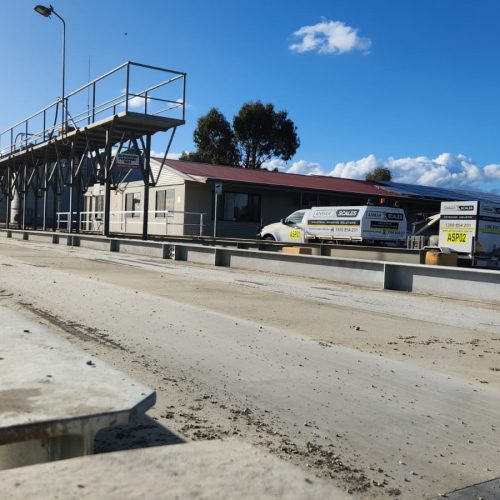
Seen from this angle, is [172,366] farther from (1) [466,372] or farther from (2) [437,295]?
(2) [437,295]

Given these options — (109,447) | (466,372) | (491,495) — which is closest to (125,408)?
(109,447)

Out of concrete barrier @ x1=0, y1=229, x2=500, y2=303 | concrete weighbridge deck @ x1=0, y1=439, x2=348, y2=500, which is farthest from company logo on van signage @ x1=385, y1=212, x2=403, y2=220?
concrete weighbridge deck @ x1=0, y1=439, x2=348, y2=500

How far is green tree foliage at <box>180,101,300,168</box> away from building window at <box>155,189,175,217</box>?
2956cm

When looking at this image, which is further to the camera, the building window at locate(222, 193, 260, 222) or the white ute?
the building window at locate(222, 193, 260, 222)

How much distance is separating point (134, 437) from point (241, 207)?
31.2 m

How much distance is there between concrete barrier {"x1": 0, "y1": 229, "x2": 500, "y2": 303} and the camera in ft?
37.5

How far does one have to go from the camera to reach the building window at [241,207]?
34.4 m

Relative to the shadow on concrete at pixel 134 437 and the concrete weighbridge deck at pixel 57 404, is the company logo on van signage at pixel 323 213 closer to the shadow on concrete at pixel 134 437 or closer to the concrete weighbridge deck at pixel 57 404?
the concrete weighbridge deck at pixel 57 404

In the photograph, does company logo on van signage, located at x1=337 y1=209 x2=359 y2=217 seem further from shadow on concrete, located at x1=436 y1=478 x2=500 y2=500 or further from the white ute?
shadow on concrete, located at x1=436 y1=478 x2=500 y2=500

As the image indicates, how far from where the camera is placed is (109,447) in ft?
12.1

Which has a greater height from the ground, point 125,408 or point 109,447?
point 125,408

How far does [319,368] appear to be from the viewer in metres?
5.92

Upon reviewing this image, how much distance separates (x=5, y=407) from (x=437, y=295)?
10221 millimetres

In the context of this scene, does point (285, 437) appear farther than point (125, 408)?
Yes
